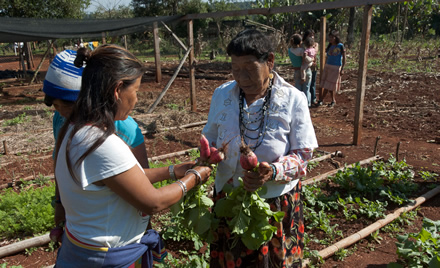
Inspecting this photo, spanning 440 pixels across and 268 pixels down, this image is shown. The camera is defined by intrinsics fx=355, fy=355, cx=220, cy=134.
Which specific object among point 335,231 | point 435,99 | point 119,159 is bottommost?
point 335,231

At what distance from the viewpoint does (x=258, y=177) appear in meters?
1.78

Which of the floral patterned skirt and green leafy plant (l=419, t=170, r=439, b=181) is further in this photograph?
green leafy plant (l=419, t=170, r=439, b=181)

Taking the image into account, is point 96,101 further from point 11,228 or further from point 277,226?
point 11,228

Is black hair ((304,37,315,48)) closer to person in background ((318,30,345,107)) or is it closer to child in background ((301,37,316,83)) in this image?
child in background ((301,37,316,83))

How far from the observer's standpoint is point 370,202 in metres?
4.07

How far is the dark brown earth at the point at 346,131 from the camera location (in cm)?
Answer: 353

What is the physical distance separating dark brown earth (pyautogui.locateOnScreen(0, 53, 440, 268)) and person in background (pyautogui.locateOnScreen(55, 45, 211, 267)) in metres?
1.97

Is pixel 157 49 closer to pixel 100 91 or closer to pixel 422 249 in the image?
pixel 422 249

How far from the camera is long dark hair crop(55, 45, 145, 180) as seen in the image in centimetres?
143

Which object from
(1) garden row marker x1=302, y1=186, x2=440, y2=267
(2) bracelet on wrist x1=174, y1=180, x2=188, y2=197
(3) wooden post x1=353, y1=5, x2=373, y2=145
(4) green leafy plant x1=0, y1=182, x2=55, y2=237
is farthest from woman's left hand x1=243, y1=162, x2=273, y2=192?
(3) wooden post x1=353, y1=5, x2=373, y2=145

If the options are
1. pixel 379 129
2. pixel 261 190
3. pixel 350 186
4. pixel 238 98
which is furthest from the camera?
pixel 379 129

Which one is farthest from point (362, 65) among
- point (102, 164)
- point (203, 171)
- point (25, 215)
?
point (102, 164)

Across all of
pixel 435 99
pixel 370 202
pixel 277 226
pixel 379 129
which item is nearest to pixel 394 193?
pixel 370 202

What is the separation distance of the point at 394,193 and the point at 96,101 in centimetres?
389
